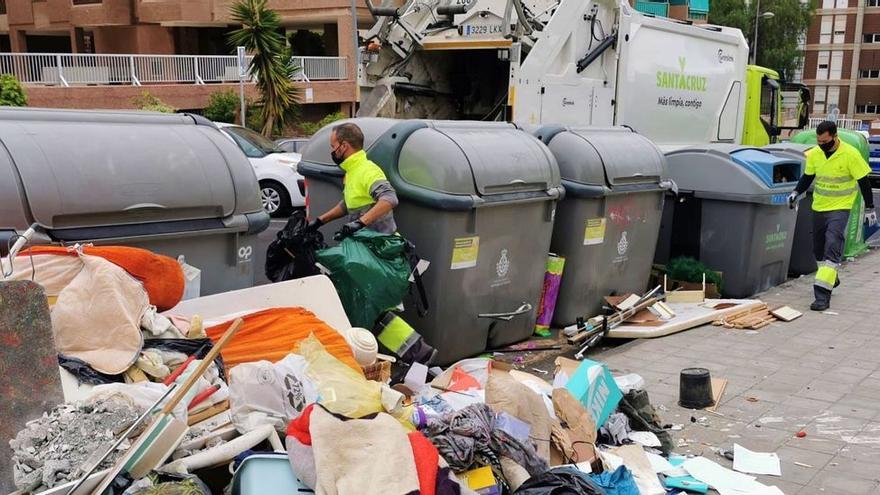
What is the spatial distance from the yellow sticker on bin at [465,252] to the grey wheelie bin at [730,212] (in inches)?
131

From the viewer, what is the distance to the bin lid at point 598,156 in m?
7.17

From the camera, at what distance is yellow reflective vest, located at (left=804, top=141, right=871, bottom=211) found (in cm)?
851

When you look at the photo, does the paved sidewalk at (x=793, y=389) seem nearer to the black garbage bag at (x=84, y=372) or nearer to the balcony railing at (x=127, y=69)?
the black garbage bag at (x=84, y=372)

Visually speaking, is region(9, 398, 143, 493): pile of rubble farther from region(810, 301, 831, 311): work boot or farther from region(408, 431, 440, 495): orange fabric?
region(810, 301, 831, 311): work boot

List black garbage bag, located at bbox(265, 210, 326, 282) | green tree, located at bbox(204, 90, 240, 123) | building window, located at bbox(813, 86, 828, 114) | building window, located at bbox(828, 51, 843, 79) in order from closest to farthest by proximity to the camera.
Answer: black garbage bag, located at bbox(265, 210, 326, 282) < green tree, located at bbox(204, 90, 240, 123) < building window, located at bbox(828, 51, 843, 79) < building window, located at bbox(813, 86, 828, 114)

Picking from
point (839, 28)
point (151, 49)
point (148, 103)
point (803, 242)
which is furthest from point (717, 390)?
point (839, 28)

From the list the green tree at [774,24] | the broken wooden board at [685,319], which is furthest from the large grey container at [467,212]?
the green tree at [774,24]

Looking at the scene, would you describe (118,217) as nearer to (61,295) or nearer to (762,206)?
(61,295)

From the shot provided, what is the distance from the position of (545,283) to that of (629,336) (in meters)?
0.80

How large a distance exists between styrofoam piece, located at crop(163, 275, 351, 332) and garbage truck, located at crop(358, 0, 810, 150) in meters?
4.58

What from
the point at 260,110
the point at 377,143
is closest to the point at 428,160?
the point at 377,143

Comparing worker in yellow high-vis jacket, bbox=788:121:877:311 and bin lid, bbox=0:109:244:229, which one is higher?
bin lid, bbox=0:109:244:229

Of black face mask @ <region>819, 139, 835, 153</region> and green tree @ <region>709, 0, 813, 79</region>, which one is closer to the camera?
black face mask @ <region>819, 139, 835, 153</region>

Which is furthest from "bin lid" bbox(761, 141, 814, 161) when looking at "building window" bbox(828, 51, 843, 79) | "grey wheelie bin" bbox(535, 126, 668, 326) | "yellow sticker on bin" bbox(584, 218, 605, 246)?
"building window" bbox(828, 51, 843, 79)
